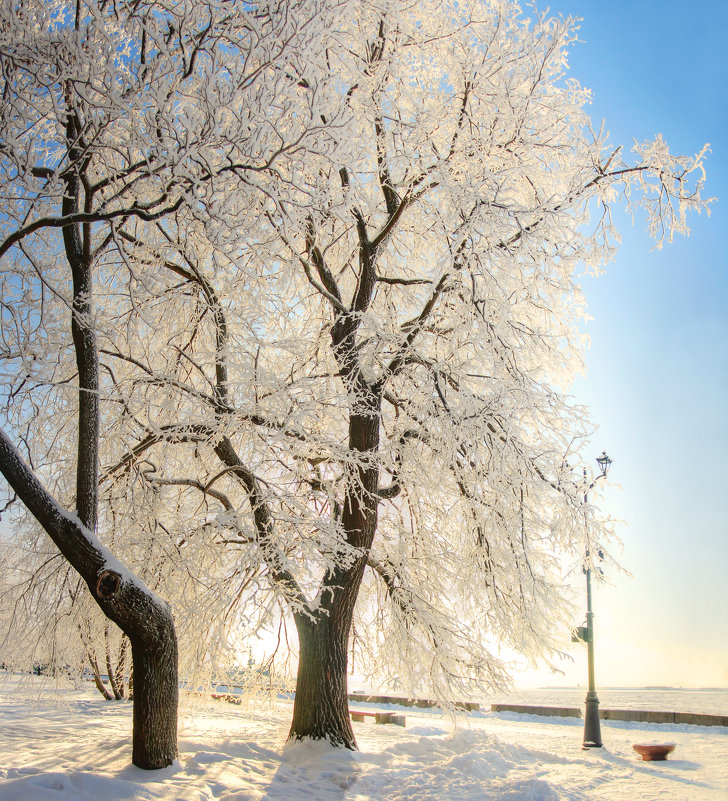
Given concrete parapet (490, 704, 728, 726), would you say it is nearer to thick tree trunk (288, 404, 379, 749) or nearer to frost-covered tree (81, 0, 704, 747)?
frost-covered tree (81, 0, 704, 747)

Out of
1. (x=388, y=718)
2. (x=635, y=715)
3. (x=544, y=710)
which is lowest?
(x=544, y=710)

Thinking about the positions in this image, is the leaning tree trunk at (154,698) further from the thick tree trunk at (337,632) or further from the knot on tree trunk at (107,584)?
the thick tree trunk at (337,632)

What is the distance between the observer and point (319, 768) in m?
7.26

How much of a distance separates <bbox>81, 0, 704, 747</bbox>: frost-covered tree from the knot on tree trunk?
1.28 metres

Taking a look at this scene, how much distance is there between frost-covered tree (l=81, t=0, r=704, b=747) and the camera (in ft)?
25.8

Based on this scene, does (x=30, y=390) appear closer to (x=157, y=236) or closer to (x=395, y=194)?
(x=157, y=236)

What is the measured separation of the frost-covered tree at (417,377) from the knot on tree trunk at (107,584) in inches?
50.2

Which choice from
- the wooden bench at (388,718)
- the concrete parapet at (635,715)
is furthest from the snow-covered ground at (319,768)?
the concrete parapet at (635,715)

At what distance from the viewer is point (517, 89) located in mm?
8547

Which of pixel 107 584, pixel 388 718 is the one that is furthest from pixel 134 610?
pixel 388 718

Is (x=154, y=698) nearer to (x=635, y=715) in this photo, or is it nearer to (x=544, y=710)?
(x=635, y=715)

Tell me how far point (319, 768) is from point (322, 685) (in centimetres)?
115

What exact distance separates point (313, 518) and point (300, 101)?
4.30m

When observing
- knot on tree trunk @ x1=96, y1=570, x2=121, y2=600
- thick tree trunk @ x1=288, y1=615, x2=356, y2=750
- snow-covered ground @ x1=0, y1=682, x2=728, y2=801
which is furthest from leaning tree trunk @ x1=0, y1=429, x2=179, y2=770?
thick tree trunk @ x1=288, y1=615, x2=356, y2=750
